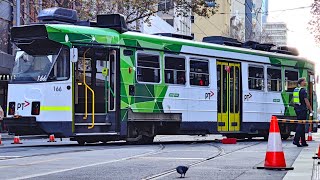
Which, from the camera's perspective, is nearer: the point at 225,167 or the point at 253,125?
the point at 225,167

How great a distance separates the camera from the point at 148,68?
63.7 ft

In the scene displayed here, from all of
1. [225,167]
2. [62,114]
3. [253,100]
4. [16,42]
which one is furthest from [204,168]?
[253,100]

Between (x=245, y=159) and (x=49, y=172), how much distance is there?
443 cm

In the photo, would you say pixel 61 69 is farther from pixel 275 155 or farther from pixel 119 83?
pixel 275 155

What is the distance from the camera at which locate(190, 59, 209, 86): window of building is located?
68.3ft

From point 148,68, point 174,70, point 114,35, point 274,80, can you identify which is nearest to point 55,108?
point 114,35

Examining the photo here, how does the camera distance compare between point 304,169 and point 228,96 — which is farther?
point 228,96

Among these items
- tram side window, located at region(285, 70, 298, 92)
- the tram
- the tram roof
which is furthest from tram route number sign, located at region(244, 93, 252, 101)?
tram side window, located at region(285, 70, 298, 92)

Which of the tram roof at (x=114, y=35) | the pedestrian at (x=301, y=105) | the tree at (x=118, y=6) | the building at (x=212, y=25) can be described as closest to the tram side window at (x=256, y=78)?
the tram roof at (x=114, y=35)

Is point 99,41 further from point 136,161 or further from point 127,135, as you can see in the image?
point 136,161

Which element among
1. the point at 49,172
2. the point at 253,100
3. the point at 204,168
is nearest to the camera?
the point at 49,172

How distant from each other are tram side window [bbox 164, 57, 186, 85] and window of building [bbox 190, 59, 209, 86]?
0.38 meters

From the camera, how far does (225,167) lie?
451 inches

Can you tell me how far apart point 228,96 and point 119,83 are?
5.17m
